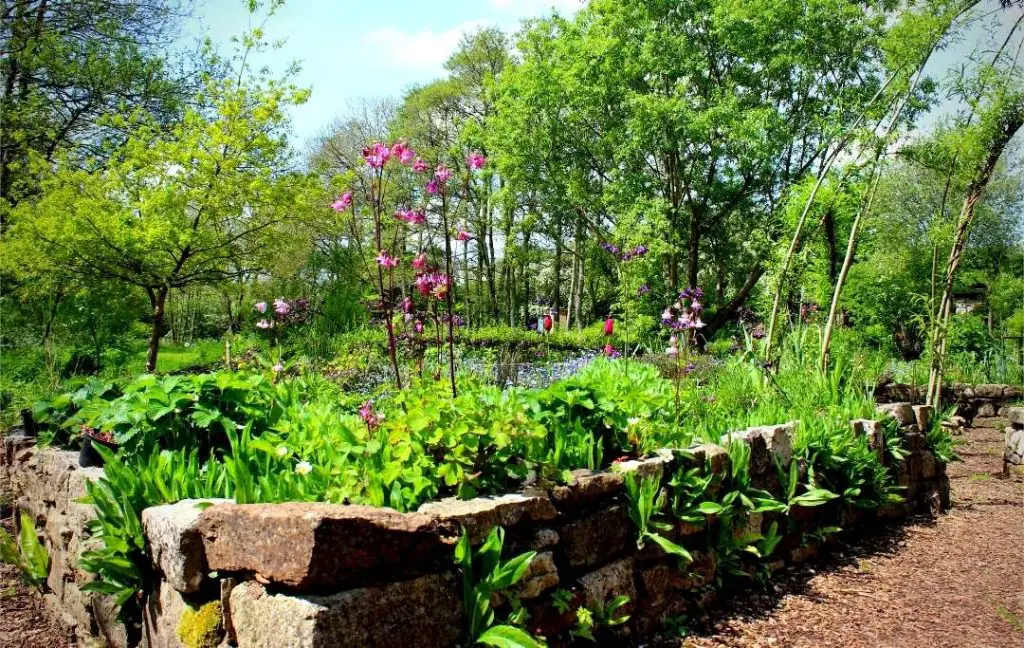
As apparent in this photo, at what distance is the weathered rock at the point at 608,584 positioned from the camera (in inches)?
98.7

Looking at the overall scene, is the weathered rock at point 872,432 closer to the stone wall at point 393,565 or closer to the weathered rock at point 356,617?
the stone wall at point 393,565

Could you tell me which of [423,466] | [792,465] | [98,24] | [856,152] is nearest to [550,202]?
[98,24]

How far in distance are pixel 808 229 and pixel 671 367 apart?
7.04ft

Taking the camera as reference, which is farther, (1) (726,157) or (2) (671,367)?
(1) (726,157)

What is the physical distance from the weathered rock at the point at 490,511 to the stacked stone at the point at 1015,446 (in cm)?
499

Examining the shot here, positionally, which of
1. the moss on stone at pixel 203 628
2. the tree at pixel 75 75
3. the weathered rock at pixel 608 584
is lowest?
the weathered rock at pixel 608 584

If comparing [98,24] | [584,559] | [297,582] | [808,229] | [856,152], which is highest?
[98,24]

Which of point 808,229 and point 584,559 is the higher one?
point 808,229

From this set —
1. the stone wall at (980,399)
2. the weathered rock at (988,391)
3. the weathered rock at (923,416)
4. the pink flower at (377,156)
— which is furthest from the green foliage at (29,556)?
the weathered rock at (988,391)

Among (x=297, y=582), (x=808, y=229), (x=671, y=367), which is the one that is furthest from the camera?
(x=808, y=229)

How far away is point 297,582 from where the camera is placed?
69.1 inches

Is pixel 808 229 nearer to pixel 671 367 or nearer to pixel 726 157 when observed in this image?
pixel 671 367

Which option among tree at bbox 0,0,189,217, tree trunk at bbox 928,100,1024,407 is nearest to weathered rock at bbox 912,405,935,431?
tree trunk at bbox 928,100,1024,407

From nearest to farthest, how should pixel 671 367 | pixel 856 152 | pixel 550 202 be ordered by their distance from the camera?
Result: pixel 856 152 < pixel 671 367 < pixel 550 202
